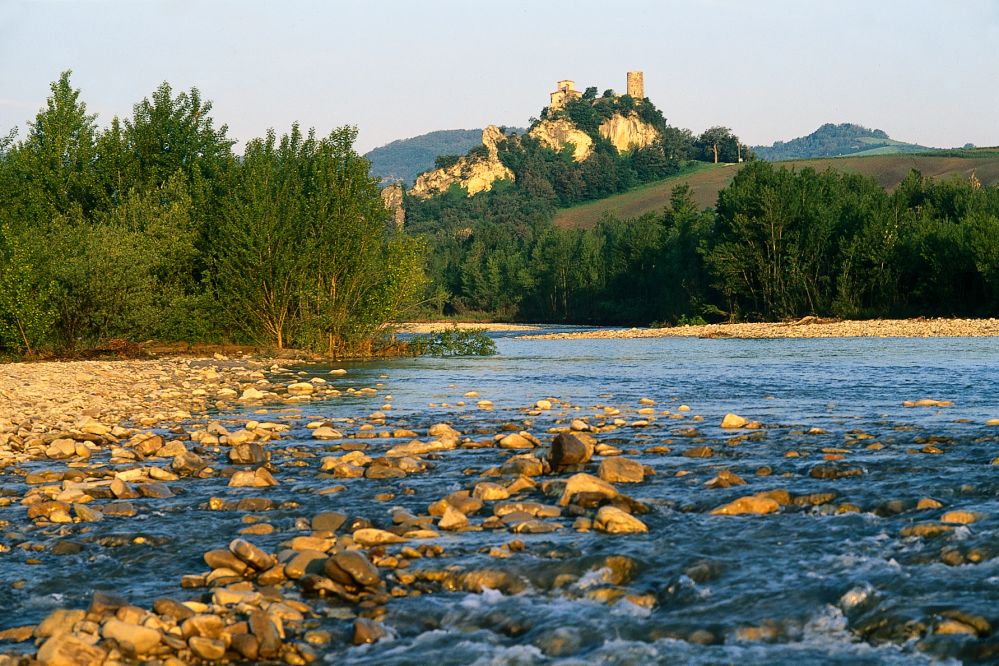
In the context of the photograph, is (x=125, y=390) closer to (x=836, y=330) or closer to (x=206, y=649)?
(x=206, y=649)

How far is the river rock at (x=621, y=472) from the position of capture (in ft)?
36.3

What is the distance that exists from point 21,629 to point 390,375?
21.9 m

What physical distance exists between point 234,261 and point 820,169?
141328 mm

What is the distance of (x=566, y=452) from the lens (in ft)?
39.4

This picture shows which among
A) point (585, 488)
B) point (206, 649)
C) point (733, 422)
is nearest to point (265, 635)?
point (206, 649)

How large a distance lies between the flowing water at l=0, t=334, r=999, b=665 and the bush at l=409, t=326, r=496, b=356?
23.7 metres

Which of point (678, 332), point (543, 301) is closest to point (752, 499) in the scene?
point (678, 332)

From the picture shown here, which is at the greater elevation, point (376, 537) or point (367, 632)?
point (376, 537)

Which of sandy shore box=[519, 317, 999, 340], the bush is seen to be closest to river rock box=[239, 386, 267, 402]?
the bush

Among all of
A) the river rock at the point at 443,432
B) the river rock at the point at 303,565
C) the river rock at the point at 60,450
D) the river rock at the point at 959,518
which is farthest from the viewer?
the river rock at the point at 443,432

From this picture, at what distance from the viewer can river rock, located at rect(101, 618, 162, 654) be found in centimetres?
602

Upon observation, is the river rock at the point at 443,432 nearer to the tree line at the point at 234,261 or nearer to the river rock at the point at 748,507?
the river rock at the point at 748,507

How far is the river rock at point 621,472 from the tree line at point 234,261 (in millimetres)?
23476

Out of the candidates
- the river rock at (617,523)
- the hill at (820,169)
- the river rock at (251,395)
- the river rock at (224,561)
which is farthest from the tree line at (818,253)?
the river rock at (224,561)
